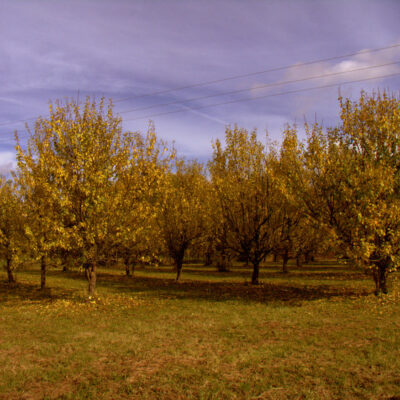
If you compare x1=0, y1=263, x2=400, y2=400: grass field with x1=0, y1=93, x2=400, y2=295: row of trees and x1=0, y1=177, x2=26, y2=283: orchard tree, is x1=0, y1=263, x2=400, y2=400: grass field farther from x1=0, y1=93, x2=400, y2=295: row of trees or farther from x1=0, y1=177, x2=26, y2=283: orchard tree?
x1=0, y1=177, x2=26, y2=283: orchard tree

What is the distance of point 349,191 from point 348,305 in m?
3.97

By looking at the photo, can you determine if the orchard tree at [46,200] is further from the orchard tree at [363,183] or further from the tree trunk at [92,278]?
the orchard tree at [363,183]

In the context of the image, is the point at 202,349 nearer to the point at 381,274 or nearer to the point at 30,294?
the point at 381,274

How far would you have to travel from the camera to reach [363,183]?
472 inches

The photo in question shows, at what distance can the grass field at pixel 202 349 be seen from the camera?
5.23m

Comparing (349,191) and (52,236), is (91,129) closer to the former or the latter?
(52,236)

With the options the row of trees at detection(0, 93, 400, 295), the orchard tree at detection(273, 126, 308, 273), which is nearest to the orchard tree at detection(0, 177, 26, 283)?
the row of trees at detection(0, 93, 400, 295)

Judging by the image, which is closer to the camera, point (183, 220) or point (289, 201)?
point (289, 201)

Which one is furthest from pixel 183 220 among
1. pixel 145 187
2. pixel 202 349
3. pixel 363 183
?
pixel 202 349

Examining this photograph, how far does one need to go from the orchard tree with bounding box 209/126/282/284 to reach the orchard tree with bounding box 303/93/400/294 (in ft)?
12.5

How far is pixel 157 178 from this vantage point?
1325 centimetres

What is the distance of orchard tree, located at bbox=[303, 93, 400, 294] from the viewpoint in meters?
11.5

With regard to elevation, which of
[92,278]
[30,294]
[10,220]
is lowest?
[30,294]

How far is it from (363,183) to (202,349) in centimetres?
835
